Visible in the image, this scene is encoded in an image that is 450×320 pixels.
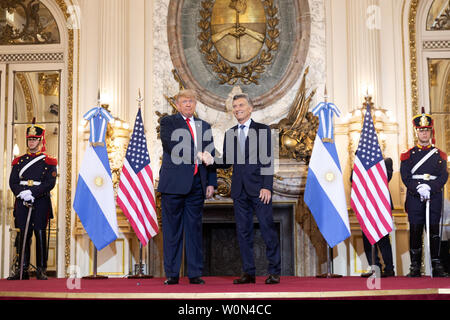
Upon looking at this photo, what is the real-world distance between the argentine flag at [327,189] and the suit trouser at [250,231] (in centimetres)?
157

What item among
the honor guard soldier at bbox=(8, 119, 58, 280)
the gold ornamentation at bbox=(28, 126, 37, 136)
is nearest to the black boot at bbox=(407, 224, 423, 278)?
the honor guard soldier at bbox=(8, 119, 58, 280)

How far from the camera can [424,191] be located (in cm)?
646

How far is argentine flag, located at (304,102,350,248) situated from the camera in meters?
6.82

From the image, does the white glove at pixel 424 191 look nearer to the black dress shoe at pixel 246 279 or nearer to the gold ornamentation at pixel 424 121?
the gold ornamentation at pixel 424 121

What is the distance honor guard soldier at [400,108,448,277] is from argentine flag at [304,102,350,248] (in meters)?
0.74

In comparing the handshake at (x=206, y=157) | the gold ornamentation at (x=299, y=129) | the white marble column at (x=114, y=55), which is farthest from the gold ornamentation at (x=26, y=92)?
the handshake at (x=206, y=157)

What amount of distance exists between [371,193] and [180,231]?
255 centimetres

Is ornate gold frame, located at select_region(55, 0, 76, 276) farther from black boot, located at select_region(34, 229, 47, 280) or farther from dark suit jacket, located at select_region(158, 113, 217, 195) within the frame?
dark suit jacket, located at select_region(158, 113, 217, 195)

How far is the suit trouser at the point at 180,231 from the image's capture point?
205 inches

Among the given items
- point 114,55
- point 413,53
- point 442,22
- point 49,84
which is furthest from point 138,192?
point 442,22

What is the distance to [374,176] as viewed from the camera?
6.78 metres
